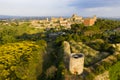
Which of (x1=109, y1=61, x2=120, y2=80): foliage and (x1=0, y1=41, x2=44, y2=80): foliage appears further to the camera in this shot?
(x1=0, y1=41, x2=44, y2=80): foliage

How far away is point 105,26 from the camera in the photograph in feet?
174

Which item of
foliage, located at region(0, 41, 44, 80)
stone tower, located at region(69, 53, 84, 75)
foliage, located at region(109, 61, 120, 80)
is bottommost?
foliage, located at region(0, 41, 44, 80)

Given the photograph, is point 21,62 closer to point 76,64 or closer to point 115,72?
point 76,64

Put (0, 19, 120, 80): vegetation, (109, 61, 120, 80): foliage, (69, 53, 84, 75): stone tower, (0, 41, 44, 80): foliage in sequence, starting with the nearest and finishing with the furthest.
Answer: (69, 53, 84, 75): stone tower < (109, 61, 120, 80): foliage < (0, 19, 120, 80): vegetation < (0, 41, 44, 80): foliage

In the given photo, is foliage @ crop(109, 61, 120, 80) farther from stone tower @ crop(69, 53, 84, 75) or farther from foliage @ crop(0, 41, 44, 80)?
foliage @ crop(0, 41, 44, 80)

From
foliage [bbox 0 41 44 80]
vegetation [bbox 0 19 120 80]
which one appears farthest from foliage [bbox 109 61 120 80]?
foliage [bbox 0 41 44 80]

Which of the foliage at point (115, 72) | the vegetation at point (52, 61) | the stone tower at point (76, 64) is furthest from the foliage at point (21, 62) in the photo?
the foliage at point (115, 72)

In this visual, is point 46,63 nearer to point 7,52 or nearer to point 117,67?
point 7,52

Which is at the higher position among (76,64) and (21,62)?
(76,64)

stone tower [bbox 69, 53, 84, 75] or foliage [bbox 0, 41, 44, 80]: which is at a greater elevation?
stone tower [bbox 69, 53, 84, 75]

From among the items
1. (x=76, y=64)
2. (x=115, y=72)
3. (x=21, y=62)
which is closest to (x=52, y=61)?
(x=21, y=62)

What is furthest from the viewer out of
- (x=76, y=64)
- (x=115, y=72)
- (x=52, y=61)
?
(x=52, y=61)

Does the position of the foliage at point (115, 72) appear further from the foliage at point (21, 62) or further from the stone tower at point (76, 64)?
the foliage at point (21, 62)

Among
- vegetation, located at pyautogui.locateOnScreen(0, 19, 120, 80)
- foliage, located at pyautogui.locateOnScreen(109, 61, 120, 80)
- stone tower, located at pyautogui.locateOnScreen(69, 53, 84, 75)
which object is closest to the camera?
stone tower, located at pyautogui.locateOnScreen(69, 53, 84, 75)
